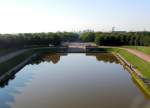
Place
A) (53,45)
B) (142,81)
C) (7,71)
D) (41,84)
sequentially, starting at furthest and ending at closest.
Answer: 1. (53,45)
2. (7,71)
3. (41,84)
4. (142,81)

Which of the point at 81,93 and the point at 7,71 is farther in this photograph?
the point at 7,71

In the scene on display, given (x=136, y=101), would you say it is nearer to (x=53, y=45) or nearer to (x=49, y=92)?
(x=49, y=92)

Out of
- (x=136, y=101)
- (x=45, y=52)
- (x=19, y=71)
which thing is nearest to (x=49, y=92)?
(x=136, y=101)

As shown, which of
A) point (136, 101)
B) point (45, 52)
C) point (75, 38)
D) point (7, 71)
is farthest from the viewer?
point (75, 38)

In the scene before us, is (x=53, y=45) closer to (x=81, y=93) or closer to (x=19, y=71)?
(x=19, y=71)

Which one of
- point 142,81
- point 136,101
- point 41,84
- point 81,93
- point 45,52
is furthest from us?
point 45,52

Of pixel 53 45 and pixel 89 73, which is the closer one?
pixel 89 73

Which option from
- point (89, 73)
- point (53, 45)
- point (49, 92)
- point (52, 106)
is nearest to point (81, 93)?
point (49, 92)

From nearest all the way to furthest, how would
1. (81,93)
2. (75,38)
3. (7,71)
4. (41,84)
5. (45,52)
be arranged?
(81,93), (41,84), (7,71), (45,52), (75,38)
